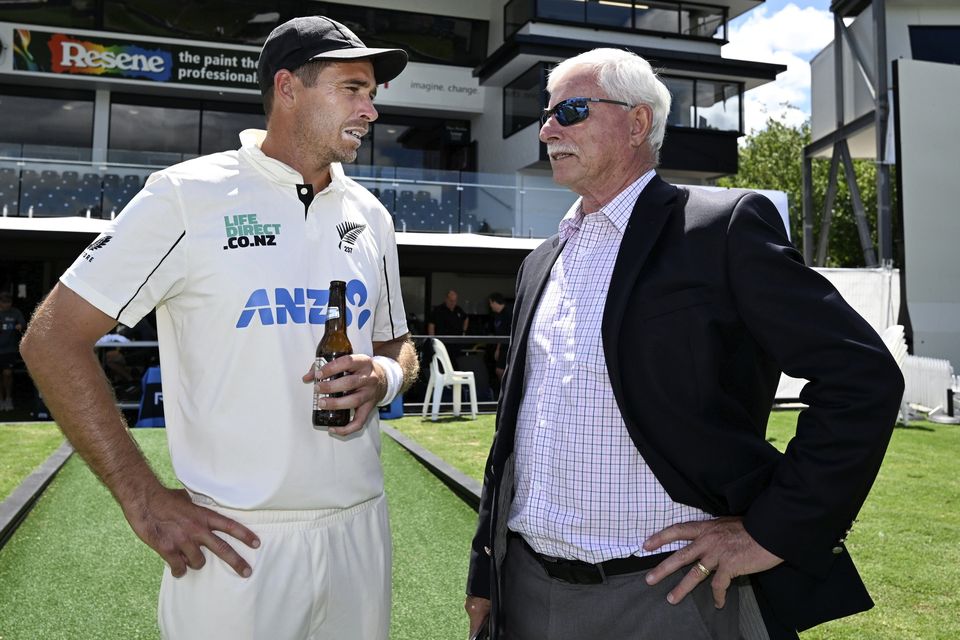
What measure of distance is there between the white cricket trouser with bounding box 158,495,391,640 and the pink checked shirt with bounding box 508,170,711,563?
1.54ft

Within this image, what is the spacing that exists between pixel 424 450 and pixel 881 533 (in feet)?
15.6

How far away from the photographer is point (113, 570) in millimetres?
5090

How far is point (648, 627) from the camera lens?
6.85 ft

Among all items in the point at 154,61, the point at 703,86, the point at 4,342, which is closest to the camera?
the point at 4,342

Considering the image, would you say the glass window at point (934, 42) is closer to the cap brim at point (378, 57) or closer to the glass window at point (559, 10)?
the glass window at point (559, 10)

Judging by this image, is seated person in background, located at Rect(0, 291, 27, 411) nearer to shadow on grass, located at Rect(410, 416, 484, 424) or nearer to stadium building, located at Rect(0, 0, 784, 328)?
stadium building, located at Rect(0, 0, 784, 328)

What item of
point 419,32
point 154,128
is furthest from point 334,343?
point 419,32

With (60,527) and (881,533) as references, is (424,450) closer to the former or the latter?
(60,527)

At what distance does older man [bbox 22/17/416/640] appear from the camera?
2000 millimetres

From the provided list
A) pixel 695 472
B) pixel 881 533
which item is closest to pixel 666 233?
pixel 695 472

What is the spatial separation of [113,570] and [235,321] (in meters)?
3.68

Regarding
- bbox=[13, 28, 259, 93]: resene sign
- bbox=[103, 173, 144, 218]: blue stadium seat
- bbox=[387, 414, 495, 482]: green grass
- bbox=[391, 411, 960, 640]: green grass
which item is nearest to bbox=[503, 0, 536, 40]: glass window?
bbox=[13, 28, 259, 93]: resene sign

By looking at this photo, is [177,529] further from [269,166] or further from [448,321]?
[448,321]

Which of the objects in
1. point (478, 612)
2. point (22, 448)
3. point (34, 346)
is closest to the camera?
point (34, 346)
